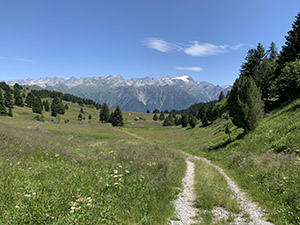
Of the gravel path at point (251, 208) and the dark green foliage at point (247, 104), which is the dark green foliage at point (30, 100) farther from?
the gravel path at point (251, 208)

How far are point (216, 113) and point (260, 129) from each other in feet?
191

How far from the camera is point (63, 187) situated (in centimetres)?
661

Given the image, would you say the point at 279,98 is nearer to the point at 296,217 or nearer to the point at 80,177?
the point at 296,217

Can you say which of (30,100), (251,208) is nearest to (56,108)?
(30,100)

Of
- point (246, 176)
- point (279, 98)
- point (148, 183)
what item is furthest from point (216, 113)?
point (148, 183)

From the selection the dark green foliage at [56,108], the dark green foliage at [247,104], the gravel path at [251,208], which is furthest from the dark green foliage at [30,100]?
the gravel path at [251,208]

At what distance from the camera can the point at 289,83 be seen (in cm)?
3331

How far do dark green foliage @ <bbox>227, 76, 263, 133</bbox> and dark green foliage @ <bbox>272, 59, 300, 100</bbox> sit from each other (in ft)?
34.3

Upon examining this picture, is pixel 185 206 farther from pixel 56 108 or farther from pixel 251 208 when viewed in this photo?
pixel 56 108

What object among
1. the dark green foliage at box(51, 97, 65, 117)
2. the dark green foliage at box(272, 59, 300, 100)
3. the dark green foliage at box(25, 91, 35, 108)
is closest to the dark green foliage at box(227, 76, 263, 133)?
the dark green foliage at box(272, 59, 300, 100)

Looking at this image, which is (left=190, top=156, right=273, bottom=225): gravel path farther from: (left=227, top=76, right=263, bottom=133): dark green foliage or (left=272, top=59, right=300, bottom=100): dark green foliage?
(left=272, top=59, right=300, bottom=100): dark green foliage

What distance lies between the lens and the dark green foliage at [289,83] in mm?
31195

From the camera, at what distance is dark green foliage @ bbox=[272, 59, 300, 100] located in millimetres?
31195

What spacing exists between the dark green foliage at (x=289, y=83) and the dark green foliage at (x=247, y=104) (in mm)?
10459
